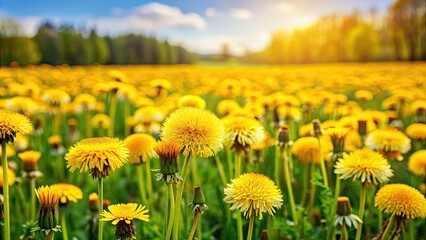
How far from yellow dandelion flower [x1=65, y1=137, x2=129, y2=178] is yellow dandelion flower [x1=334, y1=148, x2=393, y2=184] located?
77 centimetres

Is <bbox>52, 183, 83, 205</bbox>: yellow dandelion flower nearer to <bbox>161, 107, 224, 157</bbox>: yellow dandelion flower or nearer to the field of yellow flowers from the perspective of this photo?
the field of yellow flowers

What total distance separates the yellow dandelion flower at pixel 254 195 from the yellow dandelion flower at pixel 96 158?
0.32 m

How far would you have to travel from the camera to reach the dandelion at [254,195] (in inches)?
44.6

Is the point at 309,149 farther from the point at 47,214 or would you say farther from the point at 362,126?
the point at 47,214

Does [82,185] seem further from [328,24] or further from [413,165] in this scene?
[328,24]

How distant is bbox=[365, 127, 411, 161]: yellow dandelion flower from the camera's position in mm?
1892

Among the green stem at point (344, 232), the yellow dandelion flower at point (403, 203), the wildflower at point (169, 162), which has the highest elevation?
the wildflower at point (169, 162)

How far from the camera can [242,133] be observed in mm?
1569

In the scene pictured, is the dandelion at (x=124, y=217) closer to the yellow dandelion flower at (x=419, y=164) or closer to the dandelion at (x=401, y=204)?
the dandelion at (x=401, y=204)

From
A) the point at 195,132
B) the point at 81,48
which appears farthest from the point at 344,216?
the point at 81,48

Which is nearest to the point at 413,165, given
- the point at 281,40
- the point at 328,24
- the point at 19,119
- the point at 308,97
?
the point at 308,97

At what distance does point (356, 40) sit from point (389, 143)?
37.2m

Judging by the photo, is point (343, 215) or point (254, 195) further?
point (343, 215)

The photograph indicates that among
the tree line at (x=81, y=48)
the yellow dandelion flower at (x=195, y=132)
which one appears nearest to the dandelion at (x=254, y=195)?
the yellow dandelion flower at (x=195, y=132)
